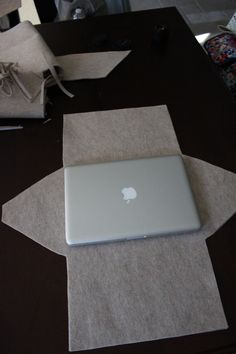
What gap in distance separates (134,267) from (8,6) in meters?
0.95

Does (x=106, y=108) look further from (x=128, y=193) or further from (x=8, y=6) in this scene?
(x=8, y=6)

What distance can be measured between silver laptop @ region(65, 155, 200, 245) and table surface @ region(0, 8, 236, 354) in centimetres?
7

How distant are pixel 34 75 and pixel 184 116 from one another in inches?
15.3

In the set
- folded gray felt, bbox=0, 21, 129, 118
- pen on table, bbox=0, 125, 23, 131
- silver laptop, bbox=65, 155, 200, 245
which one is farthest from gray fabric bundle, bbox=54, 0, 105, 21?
silver laptop, bbox=65, 155, 200, 245

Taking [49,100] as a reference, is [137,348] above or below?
below

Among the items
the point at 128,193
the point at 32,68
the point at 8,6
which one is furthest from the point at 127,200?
the point at 8,6

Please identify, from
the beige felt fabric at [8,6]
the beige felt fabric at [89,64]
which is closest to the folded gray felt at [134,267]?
the beige felt fabric at [89,64]

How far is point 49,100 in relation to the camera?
0.73 meters

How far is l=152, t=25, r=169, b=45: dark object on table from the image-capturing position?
0.83 meters

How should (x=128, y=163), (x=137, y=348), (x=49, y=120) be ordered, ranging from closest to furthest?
(x=137, y=348)
(x=128, y=163)
(x=49, y=120)

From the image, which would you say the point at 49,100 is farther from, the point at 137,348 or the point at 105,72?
the point at 137,348

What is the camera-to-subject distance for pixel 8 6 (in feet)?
3.09

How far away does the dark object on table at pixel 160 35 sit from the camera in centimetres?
83

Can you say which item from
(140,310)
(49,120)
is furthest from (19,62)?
(140,310)
